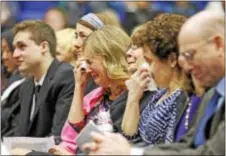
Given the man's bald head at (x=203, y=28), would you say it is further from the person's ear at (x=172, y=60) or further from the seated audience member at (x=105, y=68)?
the seated audience member at (x=105, y=68)

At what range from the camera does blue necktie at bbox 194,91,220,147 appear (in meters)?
3.30

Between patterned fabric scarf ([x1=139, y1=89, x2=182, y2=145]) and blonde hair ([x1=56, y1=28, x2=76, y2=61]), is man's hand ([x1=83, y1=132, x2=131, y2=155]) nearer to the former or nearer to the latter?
patterned fabric scarf ([x1=139, y1=89, x2=182, y2=145])

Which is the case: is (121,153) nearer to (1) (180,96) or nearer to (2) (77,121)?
(1) (180,96)

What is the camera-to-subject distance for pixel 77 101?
4.85m

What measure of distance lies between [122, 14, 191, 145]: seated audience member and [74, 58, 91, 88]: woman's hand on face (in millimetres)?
745

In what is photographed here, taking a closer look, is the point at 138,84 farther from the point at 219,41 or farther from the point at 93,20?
the point at 93,20

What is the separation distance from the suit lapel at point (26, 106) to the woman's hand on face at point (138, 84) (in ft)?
4.95

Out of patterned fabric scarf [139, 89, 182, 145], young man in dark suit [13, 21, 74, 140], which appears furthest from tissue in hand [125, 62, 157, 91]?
young man in dark suit [13, 21, 74, 140]

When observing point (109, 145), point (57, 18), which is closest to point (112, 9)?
point (57, 18)

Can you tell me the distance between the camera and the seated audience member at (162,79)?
3.90 meters

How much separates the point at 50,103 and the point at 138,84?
1.43 meters

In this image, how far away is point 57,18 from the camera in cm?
1090

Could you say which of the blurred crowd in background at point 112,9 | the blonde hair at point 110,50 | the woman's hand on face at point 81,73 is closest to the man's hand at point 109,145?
the blonde hair at point 110,50

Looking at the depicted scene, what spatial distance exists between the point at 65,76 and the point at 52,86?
107 mm
